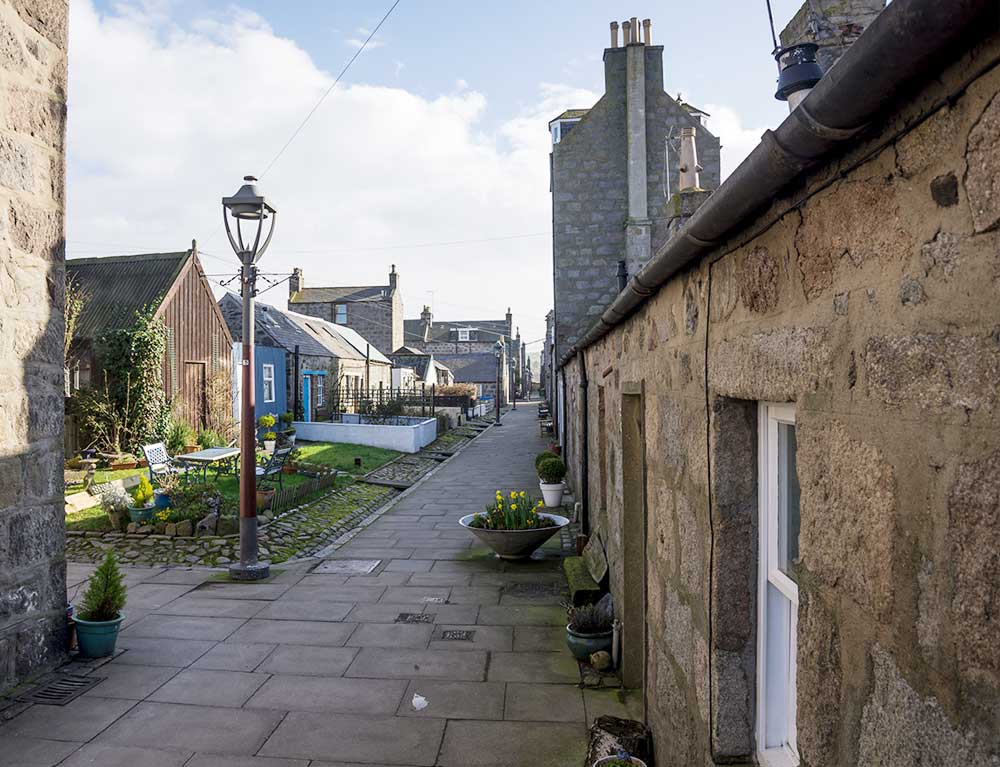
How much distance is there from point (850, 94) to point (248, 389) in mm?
7637

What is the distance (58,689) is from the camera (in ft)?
17.0

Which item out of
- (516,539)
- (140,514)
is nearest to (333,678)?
(516,539)

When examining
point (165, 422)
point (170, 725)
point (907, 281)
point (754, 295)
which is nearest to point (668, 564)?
point (754, 295)

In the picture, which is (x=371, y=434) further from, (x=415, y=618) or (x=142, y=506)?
(x=415, y=618)

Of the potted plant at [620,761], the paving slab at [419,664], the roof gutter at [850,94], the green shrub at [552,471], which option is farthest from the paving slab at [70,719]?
the green shrub at [552,471]

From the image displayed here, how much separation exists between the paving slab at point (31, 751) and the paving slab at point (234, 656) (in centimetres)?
128

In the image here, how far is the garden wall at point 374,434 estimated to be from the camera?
21531 millimetres

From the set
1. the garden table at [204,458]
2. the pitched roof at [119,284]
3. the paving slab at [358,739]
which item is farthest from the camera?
the pitched roof at [119,284]

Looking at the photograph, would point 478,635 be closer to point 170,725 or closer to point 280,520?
point 170,725

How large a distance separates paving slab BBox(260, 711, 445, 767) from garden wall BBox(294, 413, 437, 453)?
16661mm

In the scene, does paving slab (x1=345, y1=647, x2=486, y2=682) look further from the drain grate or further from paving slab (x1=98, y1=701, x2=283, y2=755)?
the drain grate

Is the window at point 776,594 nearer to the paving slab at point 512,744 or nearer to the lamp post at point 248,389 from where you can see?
the paving slab at point 512,744

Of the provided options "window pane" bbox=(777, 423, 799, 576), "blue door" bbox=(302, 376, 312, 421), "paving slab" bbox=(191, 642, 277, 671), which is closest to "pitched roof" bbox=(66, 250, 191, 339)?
"blue door" bbox=(302, 376, 312, 421)

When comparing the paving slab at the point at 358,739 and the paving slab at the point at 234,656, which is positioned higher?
the paving slab at the point at 234,656
